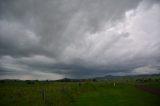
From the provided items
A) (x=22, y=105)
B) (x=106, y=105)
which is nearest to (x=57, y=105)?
(x=22, y=105)

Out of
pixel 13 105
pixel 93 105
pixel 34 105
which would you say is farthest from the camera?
pixel 93 105

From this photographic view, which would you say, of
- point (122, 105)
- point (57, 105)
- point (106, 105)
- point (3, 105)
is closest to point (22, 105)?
point (3, 105)

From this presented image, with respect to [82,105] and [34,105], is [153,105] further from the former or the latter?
[34,105]

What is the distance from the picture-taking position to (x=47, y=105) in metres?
17.7

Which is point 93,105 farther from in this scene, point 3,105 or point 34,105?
point 3,105

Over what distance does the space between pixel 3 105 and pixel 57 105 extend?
5.90m

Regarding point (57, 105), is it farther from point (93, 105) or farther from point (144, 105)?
point (144, 105)

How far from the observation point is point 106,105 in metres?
20.2

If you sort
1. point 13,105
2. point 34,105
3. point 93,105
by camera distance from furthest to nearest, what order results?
point 93,105 < point 13,105 < point 34,105

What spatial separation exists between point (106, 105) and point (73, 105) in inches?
141

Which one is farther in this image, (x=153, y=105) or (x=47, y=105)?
(x=153, y=105)

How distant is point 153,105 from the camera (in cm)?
1958

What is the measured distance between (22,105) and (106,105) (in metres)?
8.68

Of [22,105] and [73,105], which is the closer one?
[22,105]
